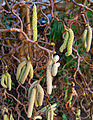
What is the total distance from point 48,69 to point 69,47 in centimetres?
28

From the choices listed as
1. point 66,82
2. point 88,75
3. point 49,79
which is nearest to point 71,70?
point 66,82

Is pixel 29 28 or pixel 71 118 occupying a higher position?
pixel 29 28

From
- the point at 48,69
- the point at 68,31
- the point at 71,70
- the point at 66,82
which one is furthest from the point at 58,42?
the point at 48,69

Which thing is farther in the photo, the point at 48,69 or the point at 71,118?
the point at 71,118

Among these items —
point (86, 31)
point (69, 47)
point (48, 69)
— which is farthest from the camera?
point (86, 31)

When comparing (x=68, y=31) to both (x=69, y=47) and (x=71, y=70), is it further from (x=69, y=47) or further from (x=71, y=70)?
(x=71, y=70)

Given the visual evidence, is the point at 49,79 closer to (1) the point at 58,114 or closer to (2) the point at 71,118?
(2) the point at 71,118

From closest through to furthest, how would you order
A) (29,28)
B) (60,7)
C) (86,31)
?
(86,31) → (29,28) → (60,7)

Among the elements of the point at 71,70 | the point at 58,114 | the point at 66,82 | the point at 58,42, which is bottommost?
the point at 58,114

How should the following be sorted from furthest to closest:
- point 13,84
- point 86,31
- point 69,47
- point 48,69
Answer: point 13,84 → point 86,31 → point 69,47 → point 48,69

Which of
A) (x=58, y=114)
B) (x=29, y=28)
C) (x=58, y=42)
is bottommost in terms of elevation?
(x=58, y=114)

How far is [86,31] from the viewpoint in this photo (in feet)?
3.00

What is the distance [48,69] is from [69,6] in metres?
1.43

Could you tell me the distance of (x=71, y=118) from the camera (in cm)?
174
